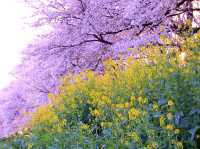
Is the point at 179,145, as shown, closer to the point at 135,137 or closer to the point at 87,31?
the point at 135,137

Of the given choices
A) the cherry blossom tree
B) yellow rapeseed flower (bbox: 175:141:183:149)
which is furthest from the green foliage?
the cherry blossom tree

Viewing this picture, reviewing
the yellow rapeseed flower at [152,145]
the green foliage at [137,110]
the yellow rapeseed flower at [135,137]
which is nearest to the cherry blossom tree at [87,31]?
the green foliage at [137,110]

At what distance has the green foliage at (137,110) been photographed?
3208 mm

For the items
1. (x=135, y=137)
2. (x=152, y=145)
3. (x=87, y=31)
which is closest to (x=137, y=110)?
(x=135, y=137)

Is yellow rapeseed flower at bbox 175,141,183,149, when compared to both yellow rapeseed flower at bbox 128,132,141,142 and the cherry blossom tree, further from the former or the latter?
the cherry blossom tree

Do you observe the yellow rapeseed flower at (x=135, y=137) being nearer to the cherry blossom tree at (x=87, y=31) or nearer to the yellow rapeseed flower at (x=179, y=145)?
the yellow rapeseed flower at (x=179, y=145)

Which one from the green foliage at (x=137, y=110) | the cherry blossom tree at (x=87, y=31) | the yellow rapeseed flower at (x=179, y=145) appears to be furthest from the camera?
the cherry blossom tree at (x=87, y=31)

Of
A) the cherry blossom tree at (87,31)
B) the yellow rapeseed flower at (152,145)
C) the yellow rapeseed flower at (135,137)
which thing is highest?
the cherry blossom tree at (87,31)

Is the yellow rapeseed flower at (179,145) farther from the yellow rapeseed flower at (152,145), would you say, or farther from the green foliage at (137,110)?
the yellow rapeseed flower at (152,145)

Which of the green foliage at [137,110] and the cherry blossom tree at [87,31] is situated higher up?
the cherry blossom tree at [87,31]

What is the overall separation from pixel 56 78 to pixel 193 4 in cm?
403

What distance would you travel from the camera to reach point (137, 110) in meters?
3.37

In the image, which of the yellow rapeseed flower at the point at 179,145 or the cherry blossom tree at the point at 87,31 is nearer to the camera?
the yellow rapeseed flower at the point at 179,145

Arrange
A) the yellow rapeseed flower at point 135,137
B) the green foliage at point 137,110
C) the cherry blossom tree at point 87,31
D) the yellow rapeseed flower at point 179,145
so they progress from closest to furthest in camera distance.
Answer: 1. the yellow rapeseed flower at point 179,145
2. the yellow rapeseed flower at point 135,137
3. the green foliage at point 137,110
4. the cherry blossom tree at point 87,31
